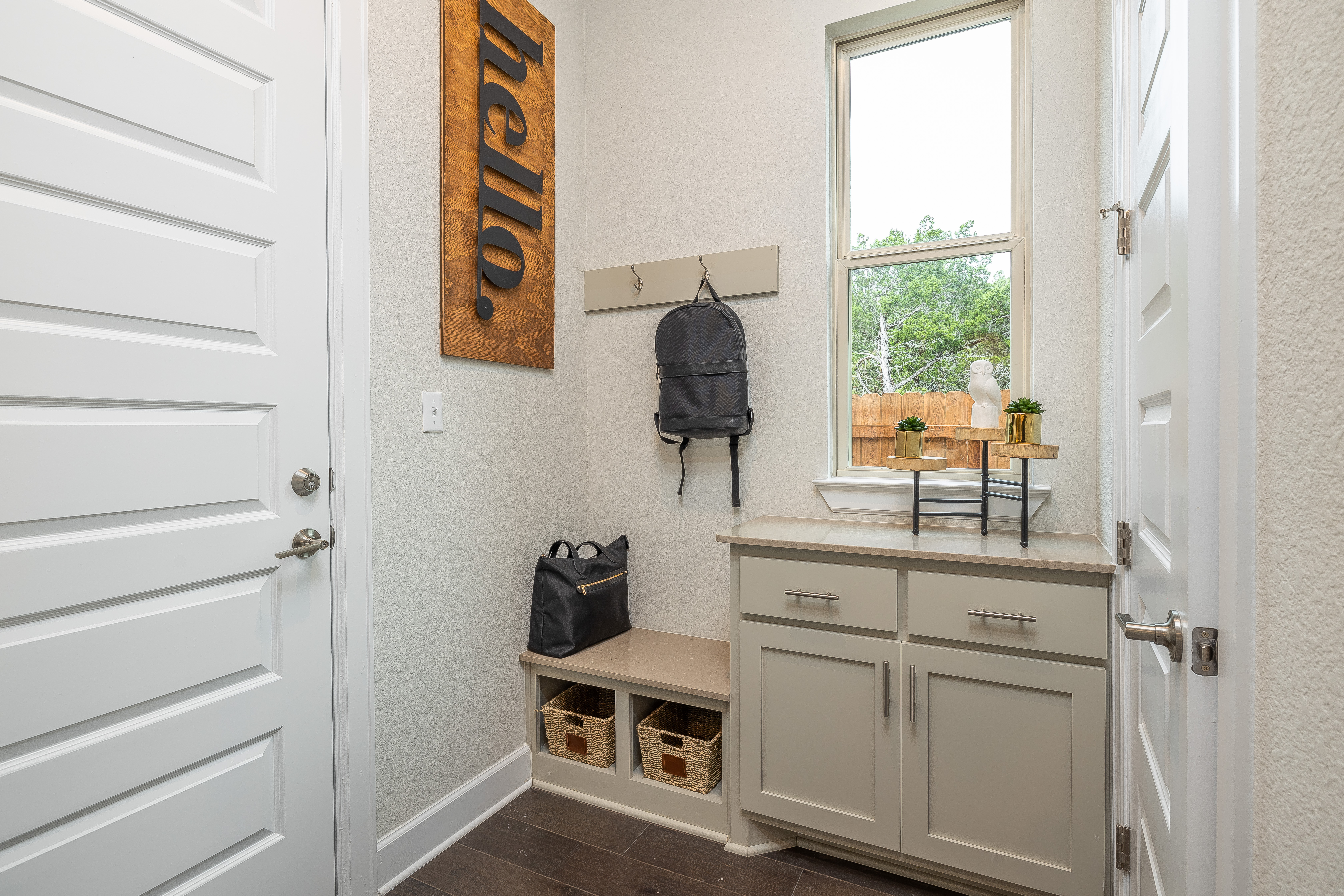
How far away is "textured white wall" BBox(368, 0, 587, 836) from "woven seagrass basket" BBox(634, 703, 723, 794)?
1.50 feet

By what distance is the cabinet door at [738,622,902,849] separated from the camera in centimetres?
156

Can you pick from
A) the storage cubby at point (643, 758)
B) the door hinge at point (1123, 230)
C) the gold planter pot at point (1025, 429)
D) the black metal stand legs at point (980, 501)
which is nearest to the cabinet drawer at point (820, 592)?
the black metal stand legs at point (980, 501)

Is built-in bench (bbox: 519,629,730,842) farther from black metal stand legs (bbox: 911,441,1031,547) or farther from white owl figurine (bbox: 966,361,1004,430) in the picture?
white owl figurine (bbox: 966,361,1004,430)

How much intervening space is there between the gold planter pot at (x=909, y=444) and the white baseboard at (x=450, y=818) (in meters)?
1.55

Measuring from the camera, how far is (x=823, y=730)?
163cm

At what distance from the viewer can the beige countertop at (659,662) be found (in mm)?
1849

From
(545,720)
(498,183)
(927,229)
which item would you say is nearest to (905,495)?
(927,229)

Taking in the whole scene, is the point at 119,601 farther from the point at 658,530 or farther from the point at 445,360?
the point at 658,530

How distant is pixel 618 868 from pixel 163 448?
57.9 inches

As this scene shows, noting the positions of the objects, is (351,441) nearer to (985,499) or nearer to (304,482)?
(304,482)

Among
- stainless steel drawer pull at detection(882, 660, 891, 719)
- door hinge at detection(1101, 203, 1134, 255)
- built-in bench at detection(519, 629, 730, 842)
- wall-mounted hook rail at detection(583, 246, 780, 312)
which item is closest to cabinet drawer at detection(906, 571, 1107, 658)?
stainless steel drawer pull at detection(882, 660, 891, 719)

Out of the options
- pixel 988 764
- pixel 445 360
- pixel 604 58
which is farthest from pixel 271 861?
pixel 604 58

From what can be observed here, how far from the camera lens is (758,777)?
1.71 meters

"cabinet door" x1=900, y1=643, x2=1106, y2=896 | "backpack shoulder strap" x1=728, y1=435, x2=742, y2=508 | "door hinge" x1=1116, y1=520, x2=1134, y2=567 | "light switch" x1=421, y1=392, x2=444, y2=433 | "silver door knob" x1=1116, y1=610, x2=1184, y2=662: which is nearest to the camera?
"silver door knob" x1=1116, y1=610, x2=1184, y2=662
